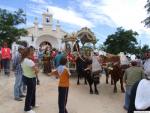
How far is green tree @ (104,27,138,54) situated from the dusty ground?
3227 cm

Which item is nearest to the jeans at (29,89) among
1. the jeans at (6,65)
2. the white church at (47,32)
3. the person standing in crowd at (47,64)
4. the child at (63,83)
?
the child at (63,83)

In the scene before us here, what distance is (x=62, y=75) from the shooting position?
10797mm

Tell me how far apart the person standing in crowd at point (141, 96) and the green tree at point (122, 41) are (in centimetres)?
4515

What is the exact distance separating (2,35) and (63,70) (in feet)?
65.3

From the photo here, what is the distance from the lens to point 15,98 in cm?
1405

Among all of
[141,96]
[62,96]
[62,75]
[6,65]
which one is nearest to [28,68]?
[62,75]

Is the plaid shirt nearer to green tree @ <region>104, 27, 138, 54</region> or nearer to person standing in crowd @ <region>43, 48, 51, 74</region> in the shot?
person standing in crowd @ <region>43, 48, 51, 74</region>

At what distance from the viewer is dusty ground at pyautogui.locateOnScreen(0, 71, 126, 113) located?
42.5ft

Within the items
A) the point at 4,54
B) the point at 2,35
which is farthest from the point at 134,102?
the point at 2,35

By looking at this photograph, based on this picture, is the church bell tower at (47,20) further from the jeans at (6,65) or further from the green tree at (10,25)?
the jeans at (6,65)

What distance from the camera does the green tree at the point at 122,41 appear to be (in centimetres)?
5112

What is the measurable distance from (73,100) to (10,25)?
16.4 meters

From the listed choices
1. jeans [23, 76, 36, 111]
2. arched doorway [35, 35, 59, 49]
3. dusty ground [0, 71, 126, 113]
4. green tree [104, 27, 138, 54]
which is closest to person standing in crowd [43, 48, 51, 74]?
dusty ground [0, 71, 126, 113]

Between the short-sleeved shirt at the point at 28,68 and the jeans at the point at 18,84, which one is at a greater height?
the short-sleeved shirt at the point at 28,68
